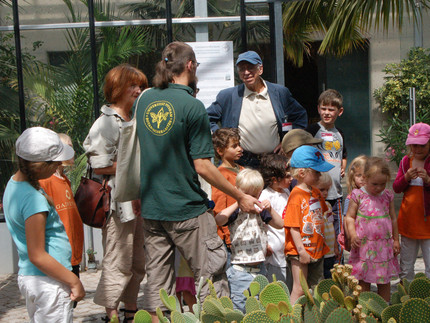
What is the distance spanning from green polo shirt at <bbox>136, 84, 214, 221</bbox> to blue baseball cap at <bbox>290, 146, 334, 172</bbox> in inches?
36.4

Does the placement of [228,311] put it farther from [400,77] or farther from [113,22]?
[400,77]

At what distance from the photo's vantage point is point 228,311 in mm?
2064

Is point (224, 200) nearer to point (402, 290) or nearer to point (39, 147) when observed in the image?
point (39, 147)

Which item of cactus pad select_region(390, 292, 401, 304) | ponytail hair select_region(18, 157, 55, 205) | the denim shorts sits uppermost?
ponytail hair select_region(18, 157, 55, 205)

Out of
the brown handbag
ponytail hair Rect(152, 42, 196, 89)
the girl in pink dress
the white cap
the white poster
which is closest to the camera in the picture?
the white cap

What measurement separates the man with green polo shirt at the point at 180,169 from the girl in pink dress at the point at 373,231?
1.28 m

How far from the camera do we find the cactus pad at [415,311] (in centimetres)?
171

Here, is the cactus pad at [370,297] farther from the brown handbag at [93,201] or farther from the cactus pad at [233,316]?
the brown handbag at [93,201]

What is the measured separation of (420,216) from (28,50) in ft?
13.5

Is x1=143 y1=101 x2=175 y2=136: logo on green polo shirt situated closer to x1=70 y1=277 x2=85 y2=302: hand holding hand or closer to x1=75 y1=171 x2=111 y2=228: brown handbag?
x1=75 y1=171 x2=111 y2=228: brown handbag

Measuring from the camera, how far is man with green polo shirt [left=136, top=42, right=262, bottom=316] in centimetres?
333

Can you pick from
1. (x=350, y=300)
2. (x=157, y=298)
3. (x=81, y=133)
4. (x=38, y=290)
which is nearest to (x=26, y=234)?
(x=38, y=290)

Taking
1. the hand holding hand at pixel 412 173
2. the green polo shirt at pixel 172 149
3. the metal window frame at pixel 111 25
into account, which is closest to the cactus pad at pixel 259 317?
the green polo shirt at pixel 172 149

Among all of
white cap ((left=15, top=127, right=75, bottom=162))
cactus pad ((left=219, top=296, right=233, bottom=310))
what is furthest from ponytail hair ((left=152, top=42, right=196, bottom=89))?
cactus pad ((left=219, top=296, right=233, bottom=310))
